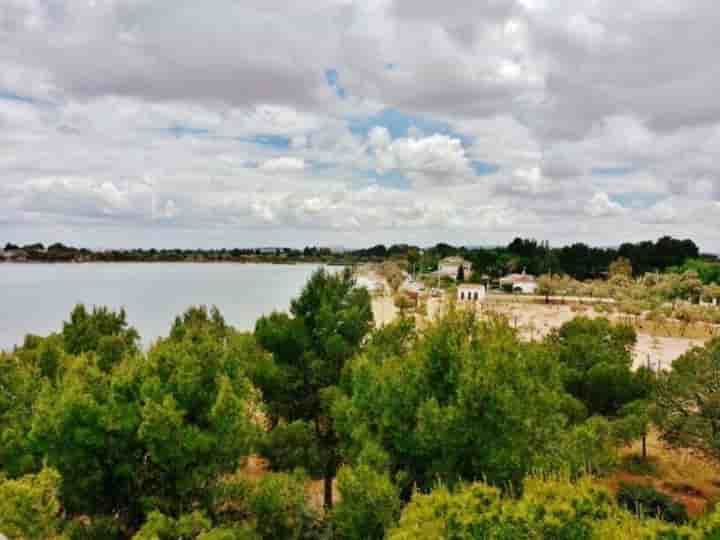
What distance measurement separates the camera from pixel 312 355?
43.4 ft

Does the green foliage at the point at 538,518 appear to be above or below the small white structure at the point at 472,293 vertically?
above

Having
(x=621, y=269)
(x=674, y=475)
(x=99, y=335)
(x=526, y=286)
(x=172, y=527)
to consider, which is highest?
(x=621, y=269)

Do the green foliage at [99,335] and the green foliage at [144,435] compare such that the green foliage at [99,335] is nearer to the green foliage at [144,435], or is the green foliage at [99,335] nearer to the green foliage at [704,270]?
the green foliage at [144,435]

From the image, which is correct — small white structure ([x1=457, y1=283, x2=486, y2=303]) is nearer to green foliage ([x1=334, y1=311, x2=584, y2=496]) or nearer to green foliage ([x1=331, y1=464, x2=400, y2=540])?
green foliage ([x1=334, y1=311, x2=584, y2=496])

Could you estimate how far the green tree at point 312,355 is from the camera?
13.1 m

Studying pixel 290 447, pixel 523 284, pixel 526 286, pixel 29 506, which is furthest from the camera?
pixel 523 284

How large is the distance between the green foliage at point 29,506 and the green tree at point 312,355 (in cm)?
597

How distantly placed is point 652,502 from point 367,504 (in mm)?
9451

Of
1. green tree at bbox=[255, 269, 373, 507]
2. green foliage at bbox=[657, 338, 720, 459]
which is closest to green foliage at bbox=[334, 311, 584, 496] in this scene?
green tree at bbox=[255, 269, 373, 507]

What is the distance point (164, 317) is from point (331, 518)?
5246cm

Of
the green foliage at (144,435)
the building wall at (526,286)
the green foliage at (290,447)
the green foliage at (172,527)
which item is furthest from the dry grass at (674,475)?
the building wall at (526,286)

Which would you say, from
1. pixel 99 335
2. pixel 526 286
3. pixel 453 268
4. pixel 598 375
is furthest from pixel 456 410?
pixel 453 268

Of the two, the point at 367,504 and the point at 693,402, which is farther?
the point at 693,402

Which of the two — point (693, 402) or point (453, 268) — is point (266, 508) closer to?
point (693, 402)
